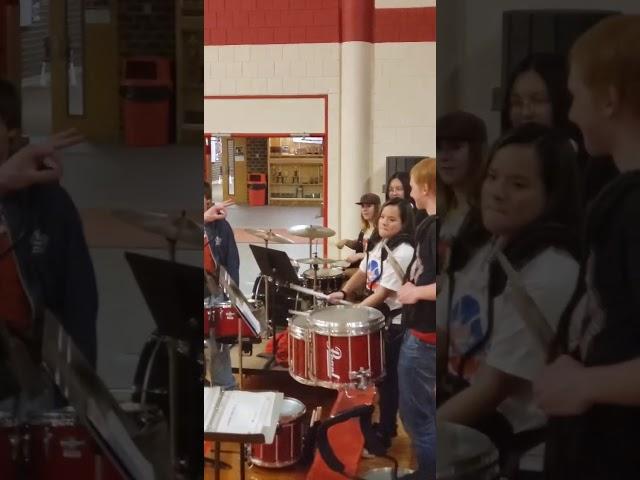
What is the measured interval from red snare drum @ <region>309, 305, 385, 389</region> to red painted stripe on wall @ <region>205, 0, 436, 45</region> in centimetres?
77

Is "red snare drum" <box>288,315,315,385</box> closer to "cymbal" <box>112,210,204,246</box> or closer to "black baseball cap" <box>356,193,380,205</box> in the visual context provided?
"black baseball cap" <box>356,193,380,205</box>

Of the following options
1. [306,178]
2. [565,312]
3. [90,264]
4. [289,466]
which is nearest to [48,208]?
[90,264]

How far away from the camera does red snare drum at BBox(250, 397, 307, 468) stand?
5.76 feet

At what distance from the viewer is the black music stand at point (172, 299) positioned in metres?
1.40

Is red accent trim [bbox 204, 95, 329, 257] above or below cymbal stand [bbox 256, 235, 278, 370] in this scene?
above

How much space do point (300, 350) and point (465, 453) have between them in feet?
1.94

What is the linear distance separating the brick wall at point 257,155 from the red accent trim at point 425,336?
23.4 inches

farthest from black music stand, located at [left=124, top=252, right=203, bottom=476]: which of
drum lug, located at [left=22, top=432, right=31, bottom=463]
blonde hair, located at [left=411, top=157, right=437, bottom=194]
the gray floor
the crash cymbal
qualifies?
blonde hair, located at [left=411, top=157, right=437, bottom=194]

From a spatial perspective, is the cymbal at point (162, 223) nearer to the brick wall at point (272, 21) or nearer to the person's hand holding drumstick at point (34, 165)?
the person's hand holding drumstick at point (34, 165)

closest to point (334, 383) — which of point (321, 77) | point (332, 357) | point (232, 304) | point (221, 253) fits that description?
point (332, 357)

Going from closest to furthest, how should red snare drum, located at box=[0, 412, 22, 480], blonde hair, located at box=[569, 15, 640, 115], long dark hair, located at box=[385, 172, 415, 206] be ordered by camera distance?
1. blonde hair, located at box=[569, 15, 640, 115]
2. red snare drum, located at box=[0, 412, 22, 480]
3. long dark hair, located at box=[385, 172, 415, 206]

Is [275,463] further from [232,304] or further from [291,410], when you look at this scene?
[232,304]

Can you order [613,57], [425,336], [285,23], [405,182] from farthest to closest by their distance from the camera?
1. [285,23]
2. [405,182]
3. [425,336]
4. [613,57]

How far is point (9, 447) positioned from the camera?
1.38 meters
